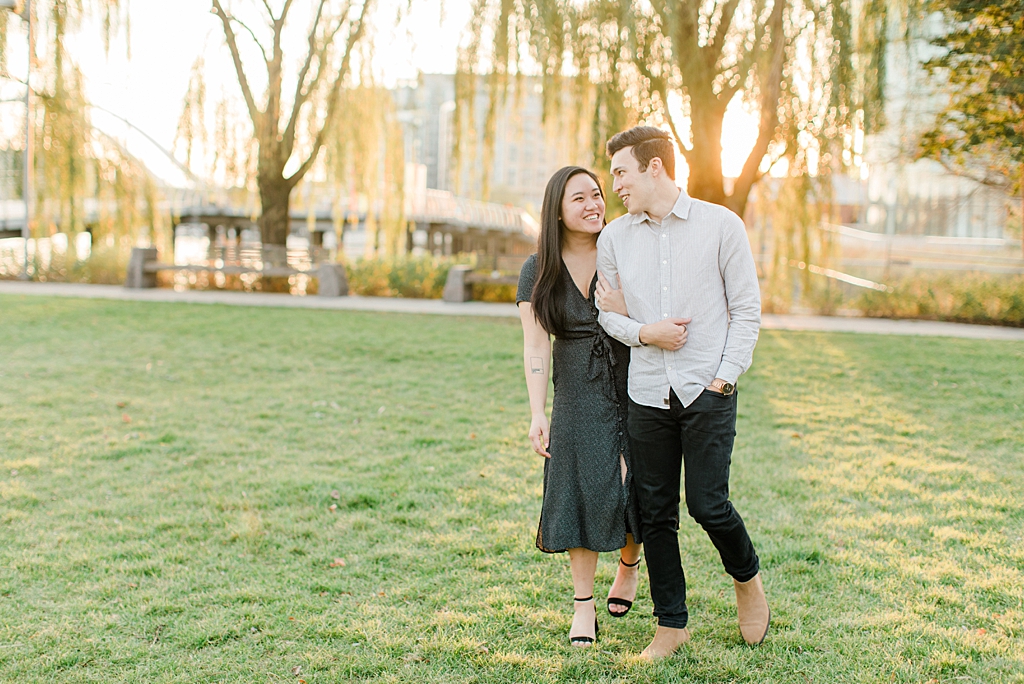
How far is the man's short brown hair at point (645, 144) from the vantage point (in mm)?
2908

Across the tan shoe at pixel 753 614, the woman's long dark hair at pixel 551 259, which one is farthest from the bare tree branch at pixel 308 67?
the tan shoe at pixel 753 614

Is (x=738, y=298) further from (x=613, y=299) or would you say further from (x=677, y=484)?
(x=677, y=484)


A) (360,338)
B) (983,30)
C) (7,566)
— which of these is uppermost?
(983,30)

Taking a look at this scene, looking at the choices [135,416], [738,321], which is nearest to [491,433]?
[135,416]

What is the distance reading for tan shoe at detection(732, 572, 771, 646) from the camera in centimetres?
318

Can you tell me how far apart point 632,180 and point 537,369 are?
832 millimetres

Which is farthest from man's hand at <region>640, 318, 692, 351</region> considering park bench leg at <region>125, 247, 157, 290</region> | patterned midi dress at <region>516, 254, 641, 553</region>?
park bench leg at <region>125, 247, 157, 290</region>

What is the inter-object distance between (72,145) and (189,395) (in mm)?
10482

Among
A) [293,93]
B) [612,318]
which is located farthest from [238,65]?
[612,318]

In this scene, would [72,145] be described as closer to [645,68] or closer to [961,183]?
[645,68]

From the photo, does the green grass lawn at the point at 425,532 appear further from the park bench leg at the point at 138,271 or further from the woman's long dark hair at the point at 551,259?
the park bench leg at the point at 138,271

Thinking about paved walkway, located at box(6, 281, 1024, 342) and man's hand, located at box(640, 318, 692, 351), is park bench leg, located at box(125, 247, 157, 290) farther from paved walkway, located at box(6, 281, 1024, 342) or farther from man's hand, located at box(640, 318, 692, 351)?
man's hand, located at box(640, 318, 692, 351)

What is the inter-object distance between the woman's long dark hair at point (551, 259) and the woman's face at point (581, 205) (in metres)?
0.02

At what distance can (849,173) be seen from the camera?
10930mm
